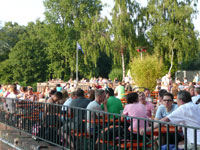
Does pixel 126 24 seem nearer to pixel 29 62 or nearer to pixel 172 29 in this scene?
pixel 172 29

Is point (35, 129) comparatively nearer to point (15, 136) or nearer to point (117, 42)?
point (15, 136)

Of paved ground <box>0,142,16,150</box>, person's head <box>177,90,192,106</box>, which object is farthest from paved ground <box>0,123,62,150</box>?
person's head <box>177,90,192,106</box>

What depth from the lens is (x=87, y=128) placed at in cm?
616

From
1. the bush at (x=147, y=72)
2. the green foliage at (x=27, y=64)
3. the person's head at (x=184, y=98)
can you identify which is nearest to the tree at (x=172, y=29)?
the bush at (x=147, y=72)

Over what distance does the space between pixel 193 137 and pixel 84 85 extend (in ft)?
108

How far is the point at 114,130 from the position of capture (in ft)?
17.4

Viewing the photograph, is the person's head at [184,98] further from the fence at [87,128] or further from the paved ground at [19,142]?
the paved ground at [19,142]

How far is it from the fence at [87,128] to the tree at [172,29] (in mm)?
31980

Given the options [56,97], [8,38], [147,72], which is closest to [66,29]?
[8,38]

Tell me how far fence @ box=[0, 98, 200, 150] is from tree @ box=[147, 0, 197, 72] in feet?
105

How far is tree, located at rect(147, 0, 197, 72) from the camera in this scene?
39.2 m

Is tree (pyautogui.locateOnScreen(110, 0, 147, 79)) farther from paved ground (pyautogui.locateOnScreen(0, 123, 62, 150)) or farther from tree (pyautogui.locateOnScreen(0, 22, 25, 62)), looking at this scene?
paved ground (pyautogui.locateOnScreen(0, 123, 62, 150))

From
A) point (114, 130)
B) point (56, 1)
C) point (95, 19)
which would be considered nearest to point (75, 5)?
point (56, 1)

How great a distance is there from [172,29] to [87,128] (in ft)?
113
